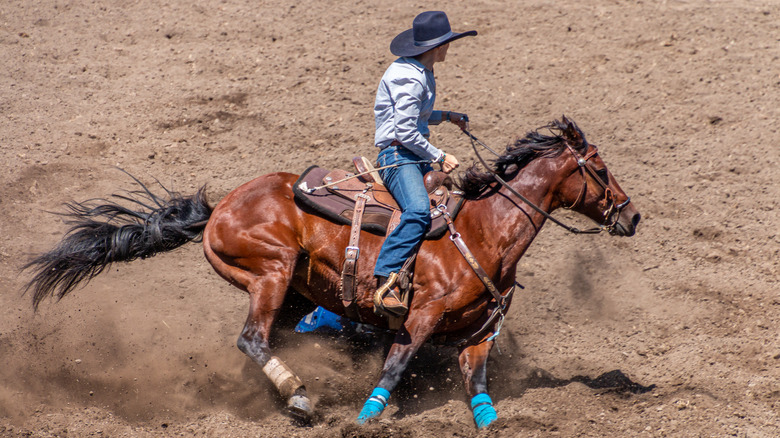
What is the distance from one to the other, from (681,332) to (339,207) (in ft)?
10.9

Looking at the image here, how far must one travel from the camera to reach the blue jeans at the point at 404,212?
455cm

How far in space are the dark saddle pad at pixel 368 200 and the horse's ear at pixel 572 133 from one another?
89cm

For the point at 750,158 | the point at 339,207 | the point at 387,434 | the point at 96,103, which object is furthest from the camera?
the point at 96,103

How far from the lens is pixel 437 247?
473cm

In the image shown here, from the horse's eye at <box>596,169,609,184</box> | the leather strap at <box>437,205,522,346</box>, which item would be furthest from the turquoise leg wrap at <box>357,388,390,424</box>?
the horse's eye at <box>596,169,609,184</box>

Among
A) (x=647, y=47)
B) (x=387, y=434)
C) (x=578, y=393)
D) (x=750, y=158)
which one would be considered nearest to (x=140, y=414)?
(x=387, y=434)

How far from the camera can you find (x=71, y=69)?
353 inches

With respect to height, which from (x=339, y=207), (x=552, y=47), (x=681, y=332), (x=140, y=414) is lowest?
(x=681, y=332)

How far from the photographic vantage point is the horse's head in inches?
184

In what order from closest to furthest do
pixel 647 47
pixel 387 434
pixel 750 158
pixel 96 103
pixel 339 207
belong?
pixel 387 434
pixel 339 207
pixel 750 158
pixel 96 103
pixel 647 47

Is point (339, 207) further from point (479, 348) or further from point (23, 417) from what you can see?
point (23, 417)

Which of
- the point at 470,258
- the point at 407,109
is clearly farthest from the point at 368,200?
the point at 470,258

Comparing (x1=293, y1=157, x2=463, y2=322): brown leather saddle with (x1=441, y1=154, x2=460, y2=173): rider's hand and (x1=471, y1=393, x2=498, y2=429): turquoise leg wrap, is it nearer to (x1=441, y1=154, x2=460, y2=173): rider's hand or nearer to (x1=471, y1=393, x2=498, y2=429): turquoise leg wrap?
(x1=441, y1=154, x2=460, y2=173): rider's hand

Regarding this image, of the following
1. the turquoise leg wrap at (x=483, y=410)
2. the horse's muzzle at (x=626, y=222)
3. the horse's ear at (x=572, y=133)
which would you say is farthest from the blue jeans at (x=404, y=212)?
the horse's muzzle at (x=626, y=222)
